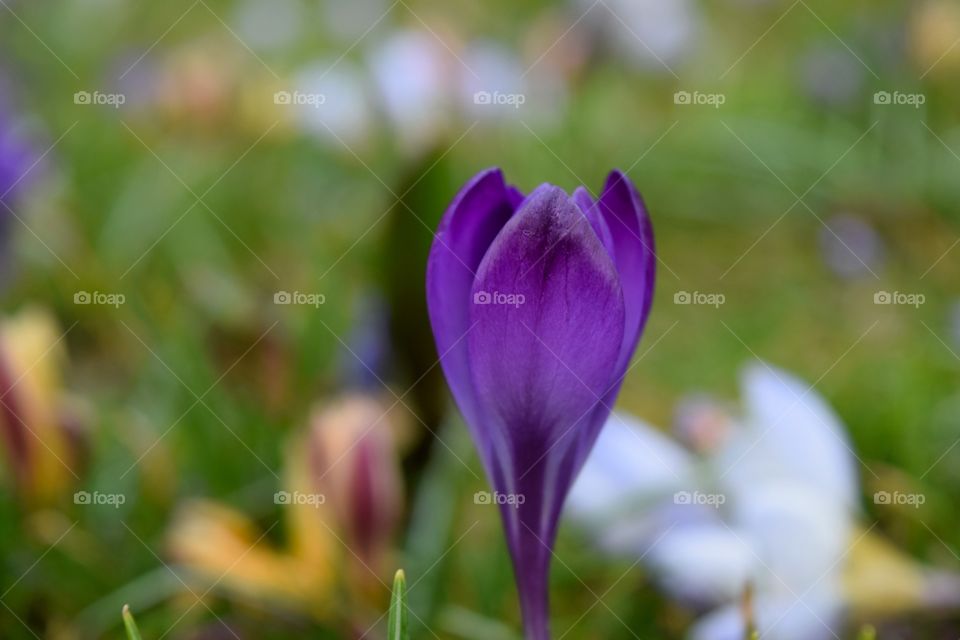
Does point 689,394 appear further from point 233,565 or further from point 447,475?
point 233,565

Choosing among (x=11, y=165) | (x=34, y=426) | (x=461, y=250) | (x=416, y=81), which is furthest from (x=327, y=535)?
(x=416, y=81)

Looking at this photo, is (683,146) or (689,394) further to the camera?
(683,146)

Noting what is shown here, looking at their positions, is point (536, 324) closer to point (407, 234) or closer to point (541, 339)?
point (541, 339)

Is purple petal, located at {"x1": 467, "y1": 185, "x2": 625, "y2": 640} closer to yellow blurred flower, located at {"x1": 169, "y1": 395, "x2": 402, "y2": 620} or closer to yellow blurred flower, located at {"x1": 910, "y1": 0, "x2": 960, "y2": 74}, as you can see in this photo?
yellow blurred flower, located at {"x1": 169, "y1": 395, "x2": 402, "y2": 620}

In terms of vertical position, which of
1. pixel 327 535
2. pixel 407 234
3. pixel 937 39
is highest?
pixel 937 39

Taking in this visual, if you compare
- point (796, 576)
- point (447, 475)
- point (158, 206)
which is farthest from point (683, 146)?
point (796, 576)

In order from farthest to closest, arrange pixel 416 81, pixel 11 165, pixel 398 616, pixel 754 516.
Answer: pixel 416 81 < pixel 11 165 < pixel 754 516 < pixel 398 616
